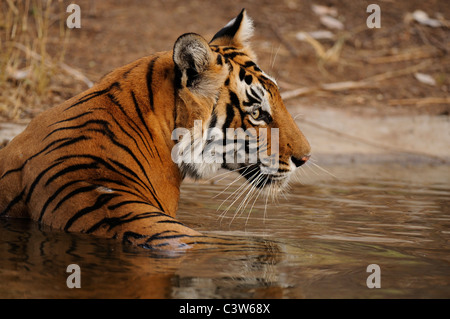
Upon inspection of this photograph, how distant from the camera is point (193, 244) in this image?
2.71 meters

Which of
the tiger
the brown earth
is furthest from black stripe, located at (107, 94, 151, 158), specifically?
the brown earth

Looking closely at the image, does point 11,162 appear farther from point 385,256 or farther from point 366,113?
point 366,113

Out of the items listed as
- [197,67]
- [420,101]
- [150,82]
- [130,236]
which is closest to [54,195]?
[130,236]

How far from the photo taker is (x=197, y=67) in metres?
2.80

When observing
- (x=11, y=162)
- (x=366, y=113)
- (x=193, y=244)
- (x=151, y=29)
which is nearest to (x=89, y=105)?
(x=11, y=162)

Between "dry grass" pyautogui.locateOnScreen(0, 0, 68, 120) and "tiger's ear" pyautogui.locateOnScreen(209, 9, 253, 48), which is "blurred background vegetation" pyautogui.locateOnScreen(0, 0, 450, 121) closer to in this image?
"dry grass" pyautogui.locateOnScreen(0, 0, 68, 120)

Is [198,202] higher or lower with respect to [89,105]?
lower

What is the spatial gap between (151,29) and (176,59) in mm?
5710

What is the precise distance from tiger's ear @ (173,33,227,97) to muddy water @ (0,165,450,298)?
436 millimetres

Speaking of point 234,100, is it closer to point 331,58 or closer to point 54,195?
point 54,195

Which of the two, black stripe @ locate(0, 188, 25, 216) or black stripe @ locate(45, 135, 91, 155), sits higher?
black stripe @ locate(45, 135, 91, 155)

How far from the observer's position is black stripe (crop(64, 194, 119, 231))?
8.61 ft

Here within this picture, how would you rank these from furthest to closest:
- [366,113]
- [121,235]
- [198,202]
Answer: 1. [366,113]
2. [198,202]
3. [121,235]
